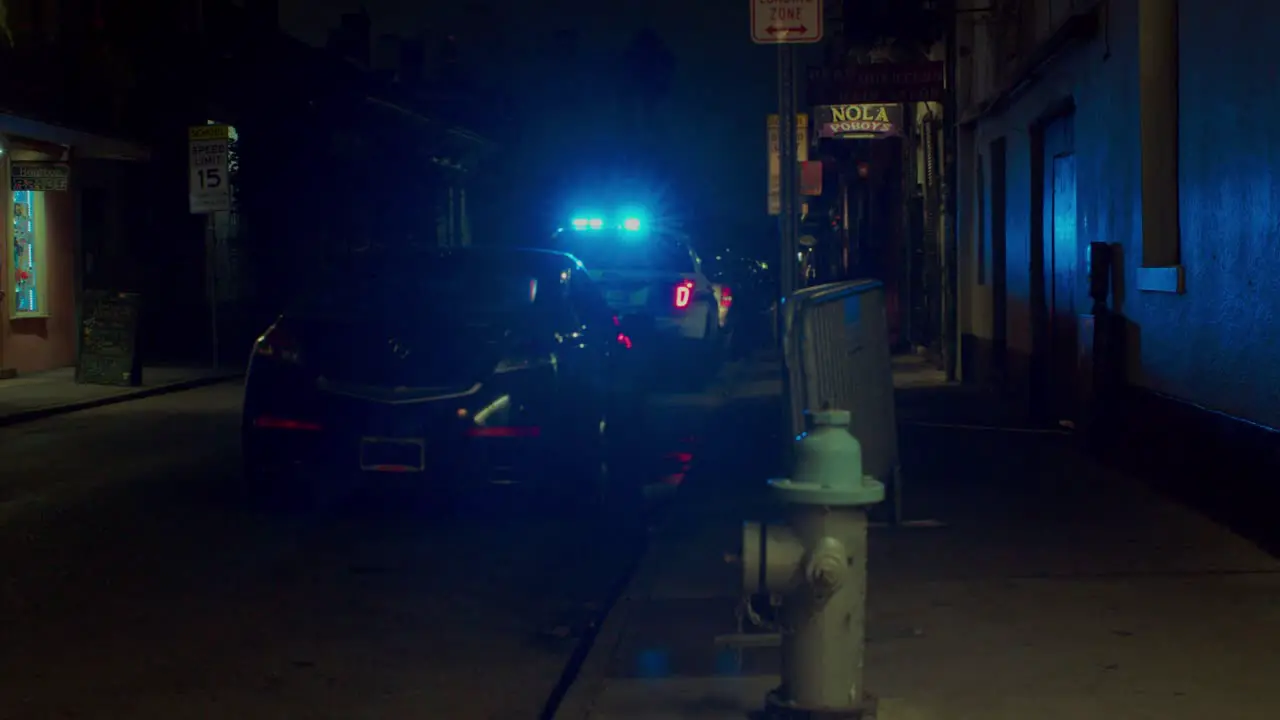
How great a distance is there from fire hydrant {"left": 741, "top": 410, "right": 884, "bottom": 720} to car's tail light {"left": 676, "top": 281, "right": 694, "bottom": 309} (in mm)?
15148

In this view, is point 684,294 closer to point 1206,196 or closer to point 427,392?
point 427,392

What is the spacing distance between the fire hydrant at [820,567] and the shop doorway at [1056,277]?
863cm

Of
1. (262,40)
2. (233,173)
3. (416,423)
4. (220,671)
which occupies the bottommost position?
(220,671)

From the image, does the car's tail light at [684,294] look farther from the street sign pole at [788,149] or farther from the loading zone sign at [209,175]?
the street sign pole at [788,149]

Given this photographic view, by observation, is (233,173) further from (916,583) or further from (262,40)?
(916,583)

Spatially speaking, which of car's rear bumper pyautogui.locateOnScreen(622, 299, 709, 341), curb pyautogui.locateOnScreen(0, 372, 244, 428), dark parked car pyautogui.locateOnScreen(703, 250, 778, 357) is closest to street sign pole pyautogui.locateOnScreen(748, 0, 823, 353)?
curb pyautogui.locateOnScreen(0, 372, 244, 428)

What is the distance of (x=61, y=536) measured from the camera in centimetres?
937

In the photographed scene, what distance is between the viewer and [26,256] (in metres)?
23.7

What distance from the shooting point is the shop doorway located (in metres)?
13.8

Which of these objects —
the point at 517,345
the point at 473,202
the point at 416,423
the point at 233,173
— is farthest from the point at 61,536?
the point at 473,202

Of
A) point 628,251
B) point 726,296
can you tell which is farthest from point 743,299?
point 628,251

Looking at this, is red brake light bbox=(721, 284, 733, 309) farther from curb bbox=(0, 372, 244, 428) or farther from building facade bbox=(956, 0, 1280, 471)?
curb bbox=(0, 372, 244, 428)

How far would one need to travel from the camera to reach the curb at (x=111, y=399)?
54.7 ft

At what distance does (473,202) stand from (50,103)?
25740 millimetres
